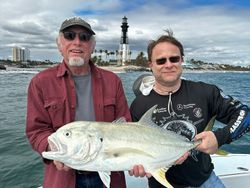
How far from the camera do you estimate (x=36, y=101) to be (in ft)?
9.76

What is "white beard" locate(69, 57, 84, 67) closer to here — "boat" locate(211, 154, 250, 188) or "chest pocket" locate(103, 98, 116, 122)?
"chest pocket" locate(103, 98, 116, 122)

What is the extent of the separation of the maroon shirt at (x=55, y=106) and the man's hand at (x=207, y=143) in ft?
2.21

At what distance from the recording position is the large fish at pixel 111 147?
2482mm

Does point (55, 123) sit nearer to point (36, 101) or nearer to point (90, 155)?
point (36, 101)

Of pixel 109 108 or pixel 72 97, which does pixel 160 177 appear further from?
pixel 72 97

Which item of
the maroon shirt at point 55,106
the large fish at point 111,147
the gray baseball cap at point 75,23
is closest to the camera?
the large fish at point 111,147

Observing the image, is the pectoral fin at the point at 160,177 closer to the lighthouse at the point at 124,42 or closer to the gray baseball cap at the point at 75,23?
the gray baseball cap at the point at 75,23

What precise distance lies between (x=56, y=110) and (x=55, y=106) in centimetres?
4

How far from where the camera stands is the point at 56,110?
298 centimetres

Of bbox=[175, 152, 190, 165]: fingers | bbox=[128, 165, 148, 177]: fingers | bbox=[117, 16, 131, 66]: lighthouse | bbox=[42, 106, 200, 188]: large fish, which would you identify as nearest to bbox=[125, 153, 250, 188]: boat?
bbox=[175, 152, 190, 165]: fingers

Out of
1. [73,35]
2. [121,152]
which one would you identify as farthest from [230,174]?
[73,35]

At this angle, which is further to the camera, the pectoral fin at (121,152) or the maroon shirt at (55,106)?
the maroon shirt at (55,106)

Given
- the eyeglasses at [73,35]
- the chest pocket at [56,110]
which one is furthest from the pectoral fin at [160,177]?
the eyeglasses at [73,35]

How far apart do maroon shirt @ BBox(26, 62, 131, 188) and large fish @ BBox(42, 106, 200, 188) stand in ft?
1.34
